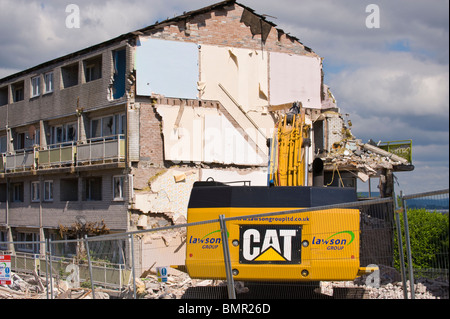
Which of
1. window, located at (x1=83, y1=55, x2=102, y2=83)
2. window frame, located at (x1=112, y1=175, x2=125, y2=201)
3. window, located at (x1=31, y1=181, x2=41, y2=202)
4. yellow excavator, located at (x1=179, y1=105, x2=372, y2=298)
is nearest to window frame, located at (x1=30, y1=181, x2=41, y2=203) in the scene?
window, located at (x1=31, y1=181, x2=41, y2=202)

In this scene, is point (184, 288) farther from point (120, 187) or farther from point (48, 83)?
point (48, 83)

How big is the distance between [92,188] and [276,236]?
64.5ft

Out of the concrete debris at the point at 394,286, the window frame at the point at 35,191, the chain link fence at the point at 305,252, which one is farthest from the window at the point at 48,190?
the concrete debris at the point at 394,286

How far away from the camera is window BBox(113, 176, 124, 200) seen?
1032 inches

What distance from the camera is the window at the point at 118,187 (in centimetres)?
2620

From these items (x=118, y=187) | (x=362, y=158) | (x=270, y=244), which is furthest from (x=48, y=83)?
(x=270, y=244)

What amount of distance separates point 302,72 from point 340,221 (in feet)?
64.8

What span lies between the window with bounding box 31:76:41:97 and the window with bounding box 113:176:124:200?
8.53 metres

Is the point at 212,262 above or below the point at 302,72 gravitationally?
below

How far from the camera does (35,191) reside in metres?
32.6
